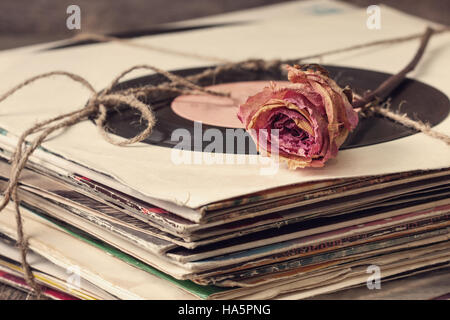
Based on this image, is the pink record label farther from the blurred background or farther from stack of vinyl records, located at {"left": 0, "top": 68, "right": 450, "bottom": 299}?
the blurred background

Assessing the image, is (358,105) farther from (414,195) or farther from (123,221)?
(123,221)

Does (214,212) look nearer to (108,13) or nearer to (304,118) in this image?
(304,118)

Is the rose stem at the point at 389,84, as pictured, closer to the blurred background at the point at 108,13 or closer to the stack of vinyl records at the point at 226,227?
the stack of vinyl records at the point at 226,227

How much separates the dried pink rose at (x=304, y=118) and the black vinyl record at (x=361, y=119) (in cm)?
6

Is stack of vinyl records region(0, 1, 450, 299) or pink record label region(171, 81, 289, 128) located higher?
pink record label region(171, 81, 289, 128)

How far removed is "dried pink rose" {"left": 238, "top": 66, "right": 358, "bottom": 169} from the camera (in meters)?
0.55

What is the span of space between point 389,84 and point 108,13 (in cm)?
99

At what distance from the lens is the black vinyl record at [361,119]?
66cm

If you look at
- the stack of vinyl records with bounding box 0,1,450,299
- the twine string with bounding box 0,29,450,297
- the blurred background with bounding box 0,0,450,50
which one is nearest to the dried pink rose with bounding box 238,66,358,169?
the stack of vinyl records with bounding box 0,1,450,299

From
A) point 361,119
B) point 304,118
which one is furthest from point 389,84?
point 304,118

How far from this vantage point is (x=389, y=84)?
0.80m

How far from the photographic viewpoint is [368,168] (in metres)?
0.57

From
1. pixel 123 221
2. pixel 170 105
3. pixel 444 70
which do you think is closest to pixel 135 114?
pixel 170 105
